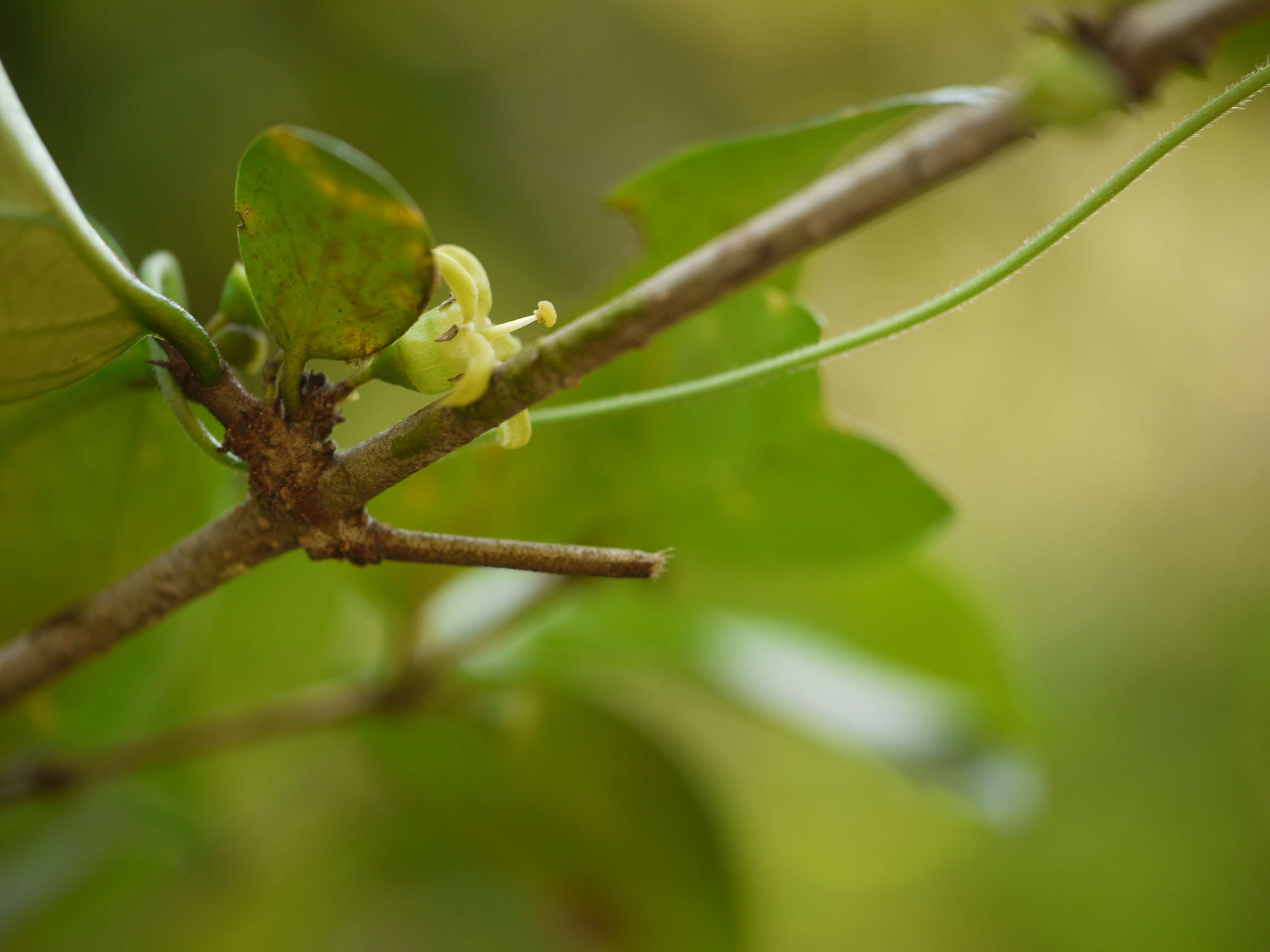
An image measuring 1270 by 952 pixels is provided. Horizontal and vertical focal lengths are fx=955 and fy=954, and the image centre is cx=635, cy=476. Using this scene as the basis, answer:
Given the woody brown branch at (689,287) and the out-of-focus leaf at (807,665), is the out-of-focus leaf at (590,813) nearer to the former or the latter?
the out-of-focus leaf at (807,665)

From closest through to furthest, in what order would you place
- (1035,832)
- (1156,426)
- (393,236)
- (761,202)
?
(393,236)
(761,202)
(1035,832)
(1156,426)

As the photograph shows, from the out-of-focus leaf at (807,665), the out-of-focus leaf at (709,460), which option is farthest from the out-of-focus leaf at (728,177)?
the out-of-focus leaf at (807,665)

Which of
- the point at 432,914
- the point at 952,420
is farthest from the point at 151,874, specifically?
the point at 952,420

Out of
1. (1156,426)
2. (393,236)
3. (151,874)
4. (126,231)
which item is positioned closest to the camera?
(393,236)

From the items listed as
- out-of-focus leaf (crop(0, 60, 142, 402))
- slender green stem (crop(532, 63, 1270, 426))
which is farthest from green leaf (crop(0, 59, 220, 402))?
slender green stem (crop(532, 63, 1270, 426))

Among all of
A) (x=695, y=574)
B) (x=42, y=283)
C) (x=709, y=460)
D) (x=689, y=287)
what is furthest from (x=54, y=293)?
(x=695, y=574)

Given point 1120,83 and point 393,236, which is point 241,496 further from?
point 1120,83
